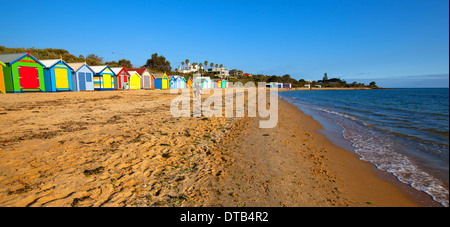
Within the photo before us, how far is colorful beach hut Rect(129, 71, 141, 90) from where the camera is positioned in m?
30.9

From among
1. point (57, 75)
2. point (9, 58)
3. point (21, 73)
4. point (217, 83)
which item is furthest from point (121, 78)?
point (217, 83)

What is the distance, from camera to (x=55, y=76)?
64.0 ft

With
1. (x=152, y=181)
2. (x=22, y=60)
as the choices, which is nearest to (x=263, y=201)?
(x=152, y=181)

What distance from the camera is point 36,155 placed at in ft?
13.7

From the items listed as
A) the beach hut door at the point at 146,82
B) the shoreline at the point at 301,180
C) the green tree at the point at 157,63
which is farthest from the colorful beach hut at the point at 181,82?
the shoreline at the point at 301,180

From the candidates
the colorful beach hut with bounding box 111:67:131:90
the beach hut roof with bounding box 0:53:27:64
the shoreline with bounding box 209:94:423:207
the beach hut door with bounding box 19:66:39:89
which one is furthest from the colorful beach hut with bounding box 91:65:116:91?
the shoreline with bounding box 209:94:423:207

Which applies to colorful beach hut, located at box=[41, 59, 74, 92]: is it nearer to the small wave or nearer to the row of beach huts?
the row of beach huts

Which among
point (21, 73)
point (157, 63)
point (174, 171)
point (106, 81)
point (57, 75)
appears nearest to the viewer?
point (174, 171)

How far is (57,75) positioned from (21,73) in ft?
10.00

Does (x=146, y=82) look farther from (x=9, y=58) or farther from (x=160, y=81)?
(x=9, y=58)

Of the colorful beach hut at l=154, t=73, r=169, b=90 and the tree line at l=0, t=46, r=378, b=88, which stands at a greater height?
the tree line at l=0, t=46, r=378, b=88

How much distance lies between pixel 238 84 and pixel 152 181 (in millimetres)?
71881

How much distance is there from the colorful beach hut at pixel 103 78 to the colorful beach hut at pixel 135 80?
390cm
